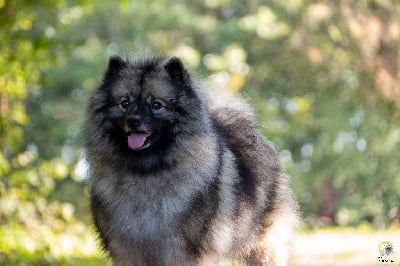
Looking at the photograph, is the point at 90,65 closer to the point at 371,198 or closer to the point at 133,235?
the point at 371,198

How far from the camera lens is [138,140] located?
14.5 feet

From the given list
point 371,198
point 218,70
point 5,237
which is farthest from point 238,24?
point 5,237

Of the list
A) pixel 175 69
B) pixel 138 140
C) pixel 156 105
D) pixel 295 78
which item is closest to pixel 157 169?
pixel 138 140

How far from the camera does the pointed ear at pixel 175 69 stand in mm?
4559

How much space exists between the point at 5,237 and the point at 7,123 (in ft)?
3.81

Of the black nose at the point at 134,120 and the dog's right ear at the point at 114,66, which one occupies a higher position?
the dog's right ear at the point at 114,66

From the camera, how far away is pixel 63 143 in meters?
19.3

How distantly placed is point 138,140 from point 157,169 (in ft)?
0.75

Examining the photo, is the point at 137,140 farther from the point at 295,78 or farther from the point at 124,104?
the point at 295,78

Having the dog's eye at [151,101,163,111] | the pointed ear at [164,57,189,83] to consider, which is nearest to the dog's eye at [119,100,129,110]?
the dog's eye at [151,101,163,111]

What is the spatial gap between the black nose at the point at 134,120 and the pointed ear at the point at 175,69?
0.41 meters

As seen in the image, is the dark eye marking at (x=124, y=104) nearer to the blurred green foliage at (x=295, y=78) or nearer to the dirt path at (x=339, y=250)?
the dirt path at (x=339, y=250)

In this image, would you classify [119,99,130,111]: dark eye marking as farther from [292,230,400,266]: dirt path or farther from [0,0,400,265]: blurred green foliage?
[0,0,400,265]: blurred green foliage

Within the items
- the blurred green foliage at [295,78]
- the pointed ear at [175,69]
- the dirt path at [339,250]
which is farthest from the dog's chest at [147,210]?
the blurred green foliage at [295,78]
